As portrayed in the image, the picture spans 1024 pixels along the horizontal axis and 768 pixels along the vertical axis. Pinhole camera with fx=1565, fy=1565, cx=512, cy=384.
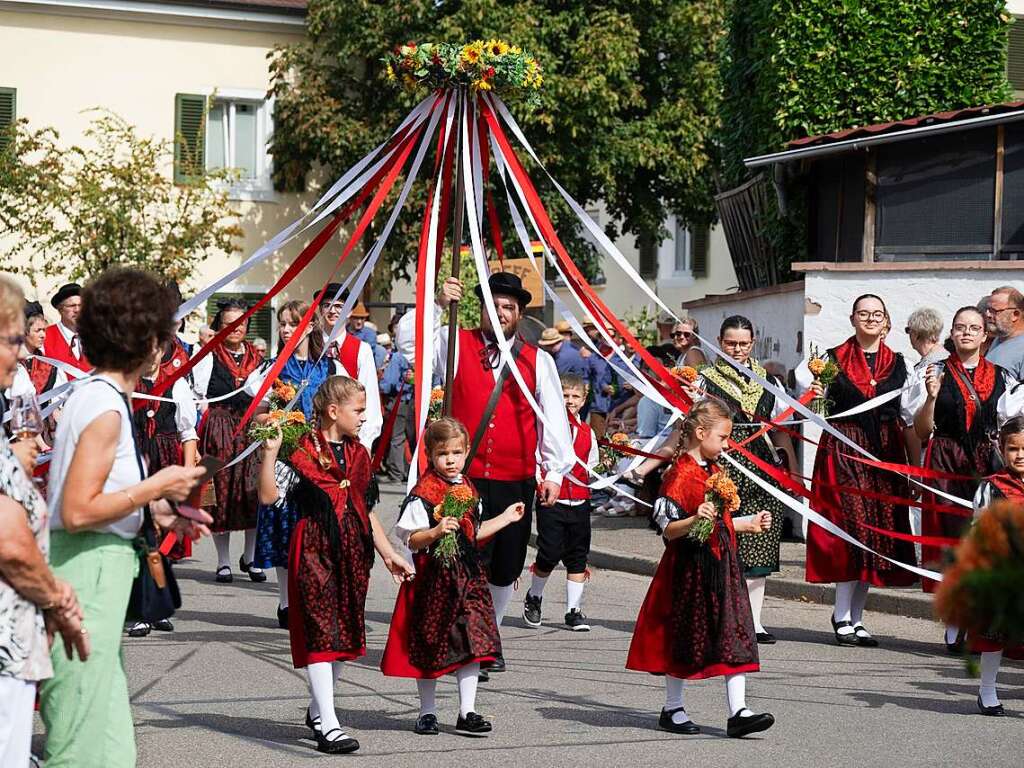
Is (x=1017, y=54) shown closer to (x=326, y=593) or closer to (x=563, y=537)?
(x=563, y=537)

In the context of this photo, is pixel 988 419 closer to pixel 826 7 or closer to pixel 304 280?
pixel 826 7

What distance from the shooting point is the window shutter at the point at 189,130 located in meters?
25.3

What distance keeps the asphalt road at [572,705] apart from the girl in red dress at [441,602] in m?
0.23

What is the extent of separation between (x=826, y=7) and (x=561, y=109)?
10303 millimetres

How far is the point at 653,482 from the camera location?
13367 millimetres

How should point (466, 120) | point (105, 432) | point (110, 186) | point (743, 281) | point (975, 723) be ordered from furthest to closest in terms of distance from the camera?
point (110, 186) < point (743, 281) < point (466, 120) < point (975, 723) < point (105, 432)

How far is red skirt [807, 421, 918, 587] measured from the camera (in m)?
9.17

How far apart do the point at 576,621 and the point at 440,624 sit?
320cm

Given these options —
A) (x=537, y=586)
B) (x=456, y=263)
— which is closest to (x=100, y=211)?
(x=537, y=586)

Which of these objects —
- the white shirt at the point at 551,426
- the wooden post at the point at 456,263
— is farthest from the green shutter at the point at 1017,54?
the white shirt at the point at 551,426

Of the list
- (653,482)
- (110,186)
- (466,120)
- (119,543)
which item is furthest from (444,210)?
(110,186)

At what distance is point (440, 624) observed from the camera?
6.66m

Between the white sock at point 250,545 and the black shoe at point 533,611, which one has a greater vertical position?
the white sock at point 250,545

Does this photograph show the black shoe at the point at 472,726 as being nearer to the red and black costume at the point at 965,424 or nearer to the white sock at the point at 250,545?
the red and black costume at the point at 965,424
